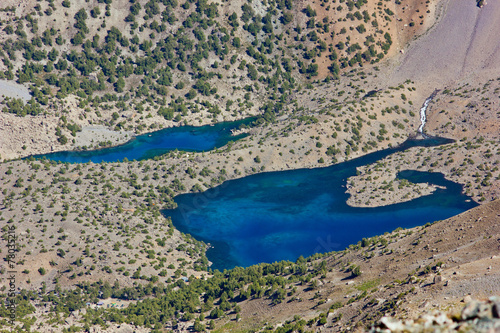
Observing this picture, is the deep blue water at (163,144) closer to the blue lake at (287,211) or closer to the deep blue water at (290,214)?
the blue lake at (287,211)

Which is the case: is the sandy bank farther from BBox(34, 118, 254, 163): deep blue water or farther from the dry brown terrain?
BBox(34, 118, 254, 163): deep blue water

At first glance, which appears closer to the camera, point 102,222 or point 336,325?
point 336,325

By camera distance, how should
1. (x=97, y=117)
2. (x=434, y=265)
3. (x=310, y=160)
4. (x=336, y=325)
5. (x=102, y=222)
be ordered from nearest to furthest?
(x=336, y=325)
(x=434, y=265)
(x=102, y=222)
(x=310, y=160)
(x=97, y=117)


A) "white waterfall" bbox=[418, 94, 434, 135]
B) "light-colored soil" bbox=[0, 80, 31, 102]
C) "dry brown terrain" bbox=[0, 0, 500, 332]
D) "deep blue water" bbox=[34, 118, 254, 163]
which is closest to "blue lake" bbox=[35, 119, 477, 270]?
"deep blue water" bbox=[34, 118, 254, 163]

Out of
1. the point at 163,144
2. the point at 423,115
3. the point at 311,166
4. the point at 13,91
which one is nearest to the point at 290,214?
the point at 311,166

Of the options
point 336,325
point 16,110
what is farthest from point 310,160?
point 336,325

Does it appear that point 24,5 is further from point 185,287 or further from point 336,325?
point 336,325

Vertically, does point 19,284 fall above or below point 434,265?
below
